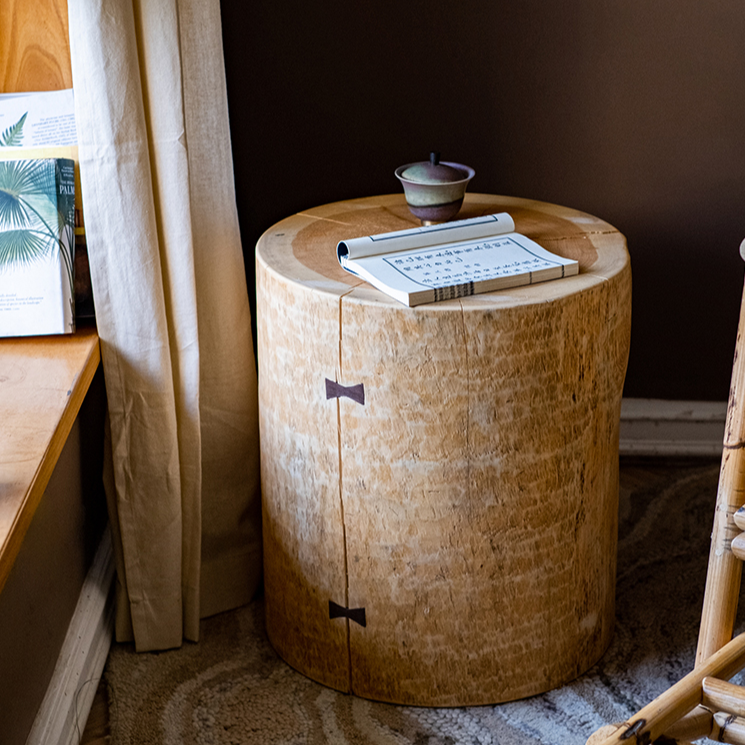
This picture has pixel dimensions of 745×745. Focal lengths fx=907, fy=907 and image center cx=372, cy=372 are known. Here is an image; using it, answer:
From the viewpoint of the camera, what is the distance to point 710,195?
1738mm

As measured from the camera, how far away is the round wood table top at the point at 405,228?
1.13 metres

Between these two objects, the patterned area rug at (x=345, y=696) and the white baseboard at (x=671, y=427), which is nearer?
the patterned area rug at (x=345, y=696)

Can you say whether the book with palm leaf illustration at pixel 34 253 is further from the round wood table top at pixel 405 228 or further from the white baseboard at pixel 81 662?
the white baseboard at pixel 81 662

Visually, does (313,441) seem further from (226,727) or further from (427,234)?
(226,727)

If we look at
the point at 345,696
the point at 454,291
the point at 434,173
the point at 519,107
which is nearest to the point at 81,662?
the point at 345,696

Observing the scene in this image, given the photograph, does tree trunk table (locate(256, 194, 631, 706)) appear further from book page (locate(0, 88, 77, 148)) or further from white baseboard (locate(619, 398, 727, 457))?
white baseboard (locate(619, 398, 727, 457))

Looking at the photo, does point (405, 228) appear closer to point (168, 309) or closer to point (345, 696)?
point (168, 309)

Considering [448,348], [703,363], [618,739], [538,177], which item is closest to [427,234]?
[448,348]

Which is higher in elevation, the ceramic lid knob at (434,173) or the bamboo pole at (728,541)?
the ceramic lid knob at (434,173)

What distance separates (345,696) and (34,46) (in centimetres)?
107

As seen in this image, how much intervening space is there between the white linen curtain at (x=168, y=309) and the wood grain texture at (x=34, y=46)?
0.75 feet

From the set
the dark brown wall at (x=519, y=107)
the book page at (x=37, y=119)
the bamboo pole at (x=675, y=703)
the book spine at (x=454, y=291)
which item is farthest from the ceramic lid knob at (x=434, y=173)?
the bamboo pole at (x=675, y=703)

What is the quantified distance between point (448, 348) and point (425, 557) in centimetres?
30

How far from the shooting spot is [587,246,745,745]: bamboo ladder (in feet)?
2.87
